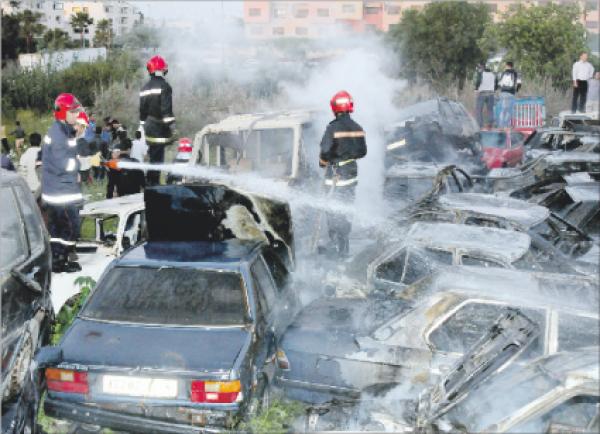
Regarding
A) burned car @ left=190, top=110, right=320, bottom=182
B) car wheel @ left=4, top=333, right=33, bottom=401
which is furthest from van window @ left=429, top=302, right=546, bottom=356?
burned car @ left=190, top=110, right=320, bottom=182

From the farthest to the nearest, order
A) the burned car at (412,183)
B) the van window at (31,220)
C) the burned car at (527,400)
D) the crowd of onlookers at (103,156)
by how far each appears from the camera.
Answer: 1. the burned car at (412,183)
2. the crowd of onlookers at (103,156)
3. the van window at (31,220)
4. the burned car at (527,400)

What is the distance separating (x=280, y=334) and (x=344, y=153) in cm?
349

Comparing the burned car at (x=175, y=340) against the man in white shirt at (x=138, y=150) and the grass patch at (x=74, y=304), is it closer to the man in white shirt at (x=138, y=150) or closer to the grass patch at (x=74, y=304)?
the grass patch at (x=74, y=304)

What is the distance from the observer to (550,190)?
29.8ft

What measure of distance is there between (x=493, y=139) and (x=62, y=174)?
357 inches

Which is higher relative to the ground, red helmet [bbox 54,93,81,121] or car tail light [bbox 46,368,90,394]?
red helmet [bbox 54,93,81,121]

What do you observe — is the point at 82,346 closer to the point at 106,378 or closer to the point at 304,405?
the point at 106,378

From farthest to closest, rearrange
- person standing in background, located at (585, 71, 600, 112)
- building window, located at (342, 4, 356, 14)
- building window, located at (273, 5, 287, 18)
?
building window, located at (273, 5, 287, 18) → building window, located at (342, 4, 356, 14) → person standing in background, located at (585, 71, 600, 112)

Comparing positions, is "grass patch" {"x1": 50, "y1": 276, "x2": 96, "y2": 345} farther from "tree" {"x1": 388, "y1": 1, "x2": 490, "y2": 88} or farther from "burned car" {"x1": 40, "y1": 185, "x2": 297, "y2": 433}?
"tree" {"x1": 388, "y1": 1, "x2": 490, "y2": 88}

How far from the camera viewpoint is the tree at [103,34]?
62.2 ft

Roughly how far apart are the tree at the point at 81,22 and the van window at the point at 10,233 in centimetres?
1347

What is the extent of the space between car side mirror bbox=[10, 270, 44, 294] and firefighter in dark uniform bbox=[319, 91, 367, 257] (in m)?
4.30

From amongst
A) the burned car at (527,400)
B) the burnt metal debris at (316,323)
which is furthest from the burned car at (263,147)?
the burned car at (527,400)

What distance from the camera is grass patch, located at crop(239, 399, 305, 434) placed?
15.5 feet
